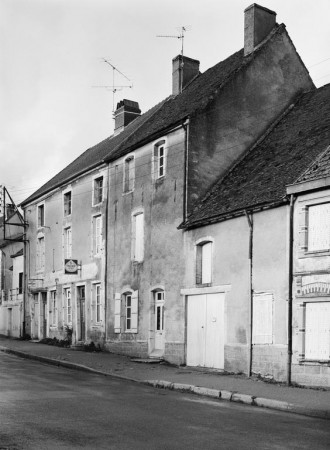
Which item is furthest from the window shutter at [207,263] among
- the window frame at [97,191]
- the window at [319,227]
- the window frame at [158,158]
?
the window frame at [97,191]

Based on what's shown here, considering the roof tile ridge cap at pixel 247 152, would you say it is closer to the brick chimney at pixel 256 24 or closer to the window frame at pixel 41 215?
the brick chimney at pixel 256 24

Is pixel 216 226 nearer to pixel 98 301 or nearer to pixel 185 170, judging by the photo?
pixel 185 170

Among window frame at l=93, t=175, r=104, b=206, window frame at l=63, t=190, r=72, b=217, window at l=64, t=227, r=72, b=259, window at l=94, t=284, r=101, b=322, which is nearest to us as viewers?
window at l=94, t=284, r=101, b=322

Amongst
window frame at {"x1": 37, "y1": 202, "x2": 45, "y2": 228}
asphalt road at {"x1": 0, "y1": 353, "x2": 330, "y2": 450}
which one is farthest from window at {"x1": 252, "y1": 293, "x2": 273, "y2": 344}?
window frame at {"x1": 37, "y1": 202, "x2": 45, "y2": 228}

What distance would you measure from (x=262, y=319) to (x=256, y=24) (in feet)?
39.6

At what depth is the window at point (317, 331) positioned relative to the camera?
14.9m

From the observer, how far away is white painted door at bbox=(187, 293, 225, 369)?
18.7 m

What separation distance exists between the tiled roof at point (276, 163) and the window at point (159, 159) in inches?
95.1

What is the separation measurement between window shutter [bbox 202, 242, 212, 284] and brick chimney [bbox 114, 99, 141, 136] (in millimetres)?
13585

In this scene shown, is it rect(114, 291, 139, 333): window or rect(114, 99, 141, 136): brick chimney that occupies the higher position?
rect(114, 99, 141, 136): brick chimney

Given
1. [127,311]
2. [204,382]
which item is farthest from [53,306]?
[204,382]

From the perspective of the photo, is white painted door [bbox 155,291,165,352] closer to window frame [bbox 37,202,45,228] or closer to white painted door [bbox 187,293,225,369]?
white painted door [bbox 187,293,225,369]

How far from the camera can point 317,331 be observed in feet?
49.7

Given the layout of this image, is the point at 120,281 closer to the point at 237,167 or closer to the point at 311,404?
the point at 237,167
